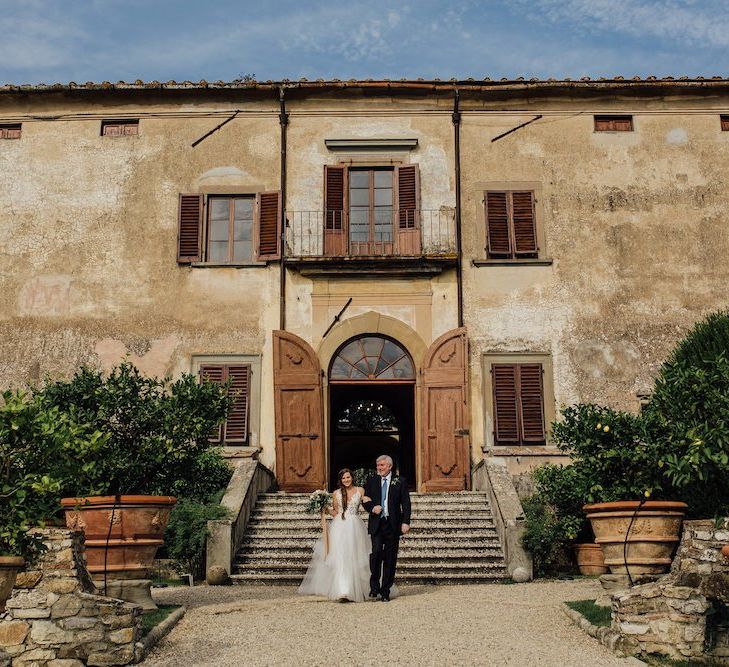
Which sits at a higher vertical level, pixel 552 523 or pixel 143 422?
pixel 143 422

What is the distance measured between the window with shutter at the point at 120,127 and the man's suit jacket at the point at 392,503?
9.91 meters

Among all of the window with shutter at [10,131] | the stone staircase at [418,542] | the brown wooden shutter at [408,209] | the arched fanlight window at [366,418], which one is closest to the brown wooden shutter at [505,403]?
the stone staircase at [418,542]

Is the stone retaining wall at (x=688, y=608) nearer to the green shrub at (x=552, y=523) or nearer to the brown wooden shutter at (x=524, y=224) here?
the green shrub at (x=552, y=523)

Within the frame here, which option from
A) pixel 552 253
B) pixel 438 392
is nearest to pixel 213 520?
pixel 438 392

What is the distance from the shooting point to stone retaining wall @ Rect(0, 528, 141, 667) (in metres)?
6.96

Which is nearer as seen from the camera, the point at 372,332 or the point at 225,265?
the point at 372,332

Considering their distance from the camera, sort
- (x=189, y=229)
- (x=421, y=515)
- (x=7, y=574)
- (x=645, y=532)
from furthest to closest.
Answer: (x=189, y=229), (x=421, y=515), (x=645, y=532), (x=7, y=574)

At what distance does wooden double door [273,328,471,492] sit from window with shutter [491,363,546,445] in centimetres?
63

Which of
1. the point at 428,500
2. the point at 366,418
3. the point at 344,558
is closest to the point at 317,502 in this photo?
the point at 428,500

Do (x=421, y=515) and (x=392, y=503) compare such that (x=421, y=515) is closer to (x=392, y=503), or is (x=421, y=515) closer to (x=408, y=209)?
(x=392, y=503)

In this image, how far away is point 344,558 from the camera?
995cm

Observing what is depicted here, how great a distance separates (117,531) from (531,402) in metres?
8.93

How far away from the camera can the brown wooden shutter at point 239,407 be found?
15.9 meters

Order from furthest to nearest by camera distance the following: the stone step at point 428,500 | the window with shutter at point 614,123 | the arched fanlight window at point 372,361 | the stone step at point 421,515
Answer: the window with shutter at point 614,123, the arched fanlight window at point 372,361, the stone step at point 428,500, the stone step at point 421,515
